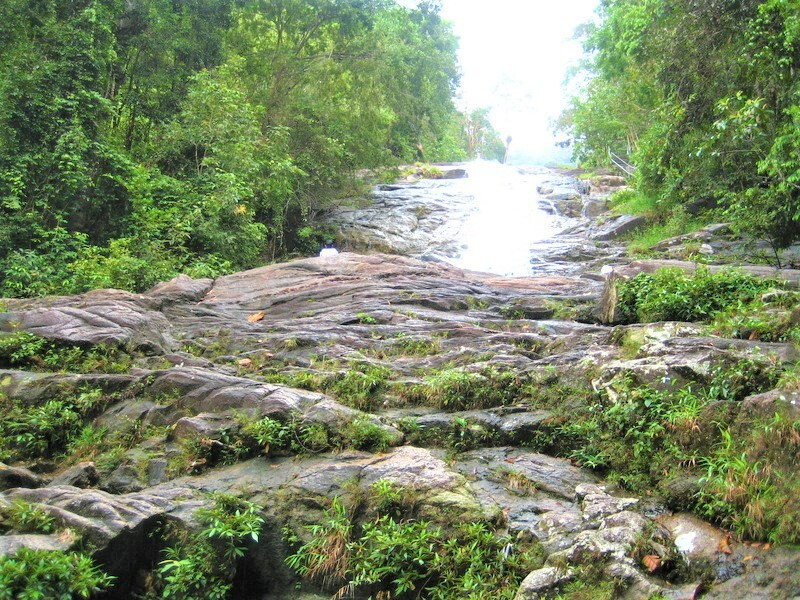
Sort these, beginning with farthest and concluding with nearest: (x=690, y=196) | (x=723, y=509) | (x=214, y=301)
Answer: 1. (x=690, y=196)
2. (x=214, y=301)
3. (x=723, y=509)

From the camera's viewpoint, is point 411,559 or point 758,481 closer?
point 758,481

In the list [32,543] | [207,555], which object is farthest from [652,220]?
[32,543]

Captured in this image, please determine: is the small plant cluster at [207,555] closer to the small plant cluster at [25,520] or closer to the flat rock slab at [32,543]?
the flat rock slab at [32,543]

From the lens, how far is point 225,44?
68.3ft

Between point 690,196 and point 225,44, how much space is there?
14.7 m

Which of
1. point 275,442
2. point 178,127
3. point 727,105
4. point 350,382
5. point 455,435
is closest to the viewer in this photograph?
point 275,442

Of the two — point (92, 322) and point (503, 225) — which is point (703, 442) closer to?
point (92, 322)

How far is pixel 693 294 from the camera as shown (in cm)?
837

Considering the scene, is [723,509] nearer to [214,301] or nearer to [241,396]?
[241,396]

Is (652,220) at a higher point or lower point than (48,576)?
higher

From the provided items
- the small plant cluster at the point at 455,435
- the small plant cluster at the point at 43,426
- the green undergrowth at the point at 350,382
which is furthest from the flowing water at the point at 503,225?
the small plant cluster at the point at 43,426

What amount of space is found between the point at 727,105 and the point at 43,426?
10.6 meters

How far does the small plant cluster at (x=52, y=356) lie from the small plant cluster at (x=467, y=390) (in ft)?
12.8

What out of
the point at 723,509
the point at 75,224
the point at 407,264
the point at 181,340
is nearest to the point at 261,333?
the point at 181,340
